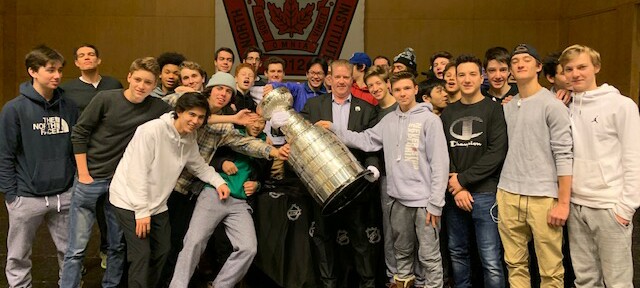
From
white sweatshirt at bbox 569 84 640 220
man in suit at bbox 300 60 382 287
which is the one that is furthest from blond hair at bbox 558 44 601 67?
man in suit at bbox 300 60 382 287

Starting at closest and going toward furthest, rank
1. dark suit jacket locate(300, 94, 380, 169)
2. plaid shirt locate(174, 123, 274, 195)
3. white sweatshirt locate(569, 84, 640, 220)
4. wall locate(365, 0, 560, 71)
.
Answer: white sweatshirt locate(569, 84, 640, 220) → plaid shirt locate(174, 123, 274, 195) → dark suit jacket locate(300, 94, 380, 169) → wall locate(365, 0, 560, 71)

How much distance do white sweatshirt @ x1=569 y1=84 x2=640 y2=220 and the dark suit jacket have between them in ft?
4.74

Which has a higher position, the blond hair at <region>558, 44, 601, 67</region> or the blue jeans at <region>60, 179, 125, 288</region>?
the blond hair at <region>558, 44, 601, 67</region>

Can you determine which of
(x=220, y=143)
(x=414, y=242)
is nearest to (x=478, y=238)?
(x=414, y=242)

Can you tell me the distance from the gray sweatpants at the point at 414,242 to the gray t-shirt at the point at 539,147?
58 cm

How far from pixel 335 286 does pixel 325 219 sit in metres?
0.50

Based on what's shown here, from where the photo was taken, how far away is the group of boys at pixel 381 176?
304 cm

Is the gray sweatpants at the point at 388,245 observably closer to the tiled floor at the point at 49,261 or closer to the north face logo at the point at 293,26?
the tiled floor at the point at 49,261

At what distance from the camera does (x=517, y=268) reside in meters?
3.32

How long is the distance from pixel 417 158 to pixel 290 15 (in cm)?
577

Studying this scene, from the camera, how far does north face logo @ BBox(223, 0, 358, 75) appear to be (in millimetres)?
8742

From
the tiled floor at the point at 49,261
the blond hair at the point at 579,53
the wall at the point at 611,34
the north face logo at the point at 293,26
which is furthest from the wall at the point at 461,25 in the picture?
the blond hair at the point at 579,53

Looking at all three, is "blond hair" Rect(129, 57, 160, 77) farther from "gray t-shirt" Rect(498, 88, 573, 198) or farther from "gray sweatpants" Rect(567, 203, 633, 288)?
"gray sweatpants" Rect(567, 203, 633, 288)

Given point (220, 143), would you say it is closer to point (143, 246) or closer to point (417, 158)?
point (143, 246)
